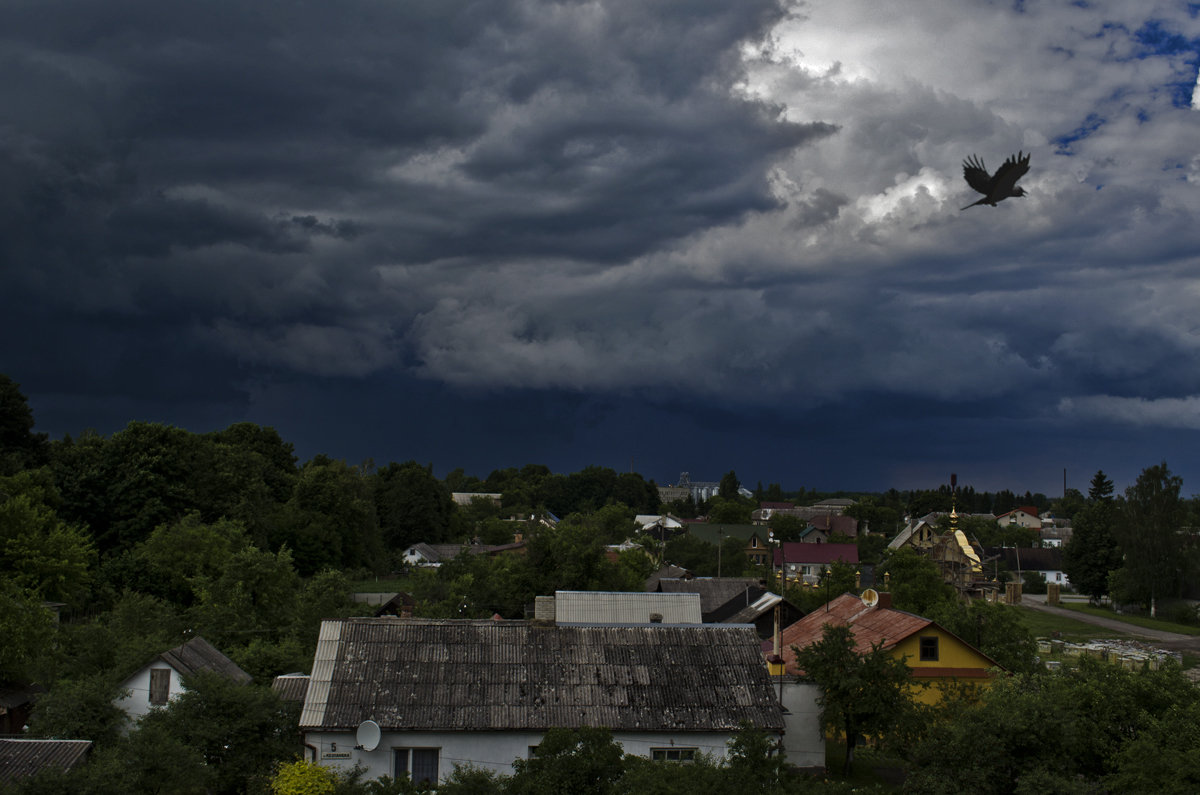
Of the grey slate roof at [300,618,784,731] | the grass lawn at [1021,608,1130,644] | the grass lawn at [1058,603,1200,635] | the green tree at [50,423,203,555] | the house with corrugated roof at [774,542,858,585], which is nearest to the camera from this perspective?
the grey slate roof at [300,618,784,731]

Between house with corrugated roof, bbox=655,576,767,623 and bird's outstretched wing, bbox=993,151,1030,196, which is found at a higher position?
bird's outstretched wing, bbox=993,151,1030,196

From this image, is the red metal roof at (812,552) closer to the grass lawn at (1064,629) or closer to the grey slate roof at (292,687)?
the grass lawn at (1064,629)

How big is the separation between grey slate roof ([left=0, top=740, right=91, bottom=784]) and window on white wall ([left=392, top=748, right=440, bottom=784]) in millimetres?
7744

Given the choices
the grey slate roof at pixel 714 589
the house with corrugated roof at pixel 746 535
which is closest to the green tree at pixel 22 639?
the grey slate roof at pixel 714 589

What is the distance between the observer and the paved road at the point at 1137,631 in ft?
217

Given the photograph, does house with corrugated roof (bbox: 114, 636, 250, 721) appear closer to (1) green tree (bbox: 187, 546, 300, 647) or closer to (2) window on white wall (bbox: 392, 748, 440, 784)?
(2) window on white wall (bbox: 392, 748, 440, 784)

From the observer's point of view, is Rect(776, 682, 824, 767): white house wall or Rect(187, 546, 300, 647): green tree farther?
Rect(187, 546, 300, 647): green tree

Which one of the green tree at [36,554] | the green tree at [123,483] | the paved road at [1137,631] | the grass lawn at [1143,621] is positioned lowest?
the grass lawn at [1143,621]

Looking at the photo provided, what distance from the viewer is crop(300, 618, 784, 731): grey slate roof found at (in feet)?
81.2

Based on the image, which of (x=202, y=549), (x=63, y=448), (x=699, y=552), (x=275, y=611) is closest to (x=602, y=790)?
(x=275, y=611)

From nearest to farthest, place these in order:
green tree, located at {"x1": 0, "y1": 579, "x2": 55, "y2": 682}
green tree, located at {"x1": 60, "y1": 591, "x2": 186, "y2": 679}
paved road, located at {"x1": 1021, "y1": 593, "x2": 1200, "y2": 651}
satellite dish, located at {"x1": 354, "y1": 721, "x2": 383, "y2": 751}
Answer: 1. satellite dish, located at {"x1": 354, "y1": 721, "x2": 383, "y2": 751}
2. green tree, located at {"x1": 60, "y1": 591, "x2": 186, "y2": 679}
3. green tree, located at {"x1": 0, "y1": 579, "x2": 55, "y2": 682}
4. paved road, located at {"x1": 1021, "y1": 593, "x2": 1200, "y2": 651}

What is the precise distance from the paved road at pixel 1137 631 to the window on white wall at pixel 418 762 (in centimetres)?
5960

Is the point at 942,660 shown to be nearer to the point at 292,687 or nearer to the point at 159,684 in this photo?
the point at 292,687

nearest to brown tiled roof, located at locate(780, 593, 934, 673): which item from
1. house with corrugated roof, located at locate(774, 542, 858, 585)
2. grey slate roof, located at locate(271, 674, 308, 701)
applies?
grey slate roof, located at locate(271, 674, 308, 701)
